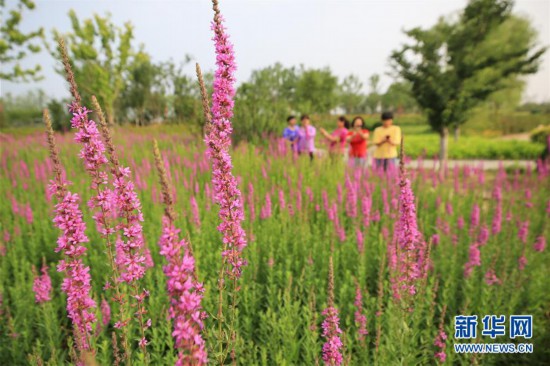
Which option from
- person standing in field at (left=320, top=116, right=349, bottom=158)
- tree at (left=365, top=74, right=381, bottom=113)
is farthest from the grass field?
tree at (left=365, top=74, right=381, bottom=113)

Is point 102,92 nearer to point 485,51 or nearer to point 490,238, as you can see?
point 485,51

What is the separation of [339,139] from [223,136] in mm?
8916

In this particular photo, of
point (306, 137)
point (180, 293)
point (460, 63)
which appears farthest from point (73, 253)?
point (460, 63)

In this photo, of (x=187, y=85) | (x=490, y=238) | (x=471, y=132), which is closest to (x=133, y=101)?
(x=187, y=85)

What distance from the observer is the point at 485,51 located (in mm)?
13078

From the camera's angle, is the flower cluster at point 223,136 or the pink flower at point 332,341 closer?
the flower cluster at point 223,136

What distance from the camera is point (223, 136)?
1639 mm

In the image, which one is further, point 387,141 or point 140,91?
point 140,91

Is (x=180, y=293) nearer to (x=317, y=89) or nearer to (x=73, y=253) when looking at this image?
(x=73, y=253)

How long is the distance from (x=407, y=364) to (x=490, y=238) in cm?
341

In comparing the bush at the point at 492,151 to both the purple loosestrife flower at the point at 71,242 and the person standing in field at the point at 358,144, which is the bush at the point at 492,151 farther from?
the purple loosestrife flower at the point at 71,242

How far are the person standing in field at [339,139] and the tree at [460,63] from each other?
16.3ft

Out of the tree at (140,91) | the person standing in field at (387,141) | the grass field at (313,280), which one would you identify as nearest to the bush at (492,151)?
the person standing in field at (387,141)

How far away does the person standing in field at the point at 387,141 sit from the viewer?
337 inches
